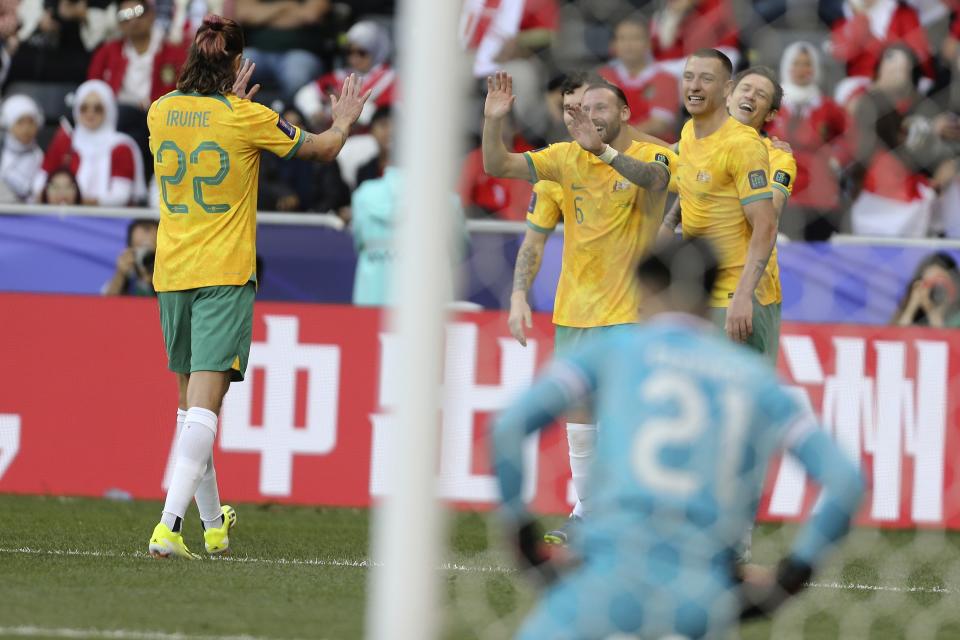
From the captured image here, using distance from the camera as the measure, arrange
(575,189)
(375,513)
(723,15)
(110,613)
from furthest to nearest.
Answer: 1. (723,15)
2. (375,513)
3. (575,189)
4. (110,613)

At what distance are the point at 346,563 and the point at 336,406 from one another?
96.5 inches

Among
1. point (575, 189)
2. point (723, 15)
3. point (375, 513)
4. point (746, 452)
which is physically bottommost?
point (375, 513)

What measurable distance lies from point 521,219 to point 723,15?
6.50 ft

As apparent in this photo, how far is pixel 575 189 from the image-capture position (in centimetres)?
715

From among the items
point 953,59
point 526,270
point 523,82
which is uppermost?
point 953,59

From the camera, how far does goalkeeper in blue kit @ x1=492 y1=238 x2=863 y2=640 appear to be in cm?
335

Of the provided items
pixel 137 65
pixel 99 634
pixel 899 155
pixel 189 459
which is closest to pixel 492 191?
pixel 899 155

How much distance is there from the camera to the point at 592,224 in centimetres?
715

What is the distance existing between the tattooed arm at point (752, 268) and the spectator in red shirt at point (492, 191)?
3.11 m

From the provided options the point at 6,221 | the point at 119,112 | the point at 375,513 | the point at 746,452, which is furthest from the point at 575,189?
the point at 119,112

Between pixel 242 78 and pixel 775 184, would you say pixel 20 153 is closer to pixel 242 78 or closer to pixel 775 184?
pixel 242 78

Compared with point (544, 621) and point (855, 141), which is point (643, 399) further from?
point (855, 141)

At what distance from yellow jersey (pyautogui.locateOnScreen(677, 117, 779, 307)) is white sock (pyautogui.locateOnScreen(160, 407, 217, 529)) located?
2051 millimetres

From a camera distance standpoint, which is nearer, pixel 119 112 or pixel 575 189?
pixel 575 189
